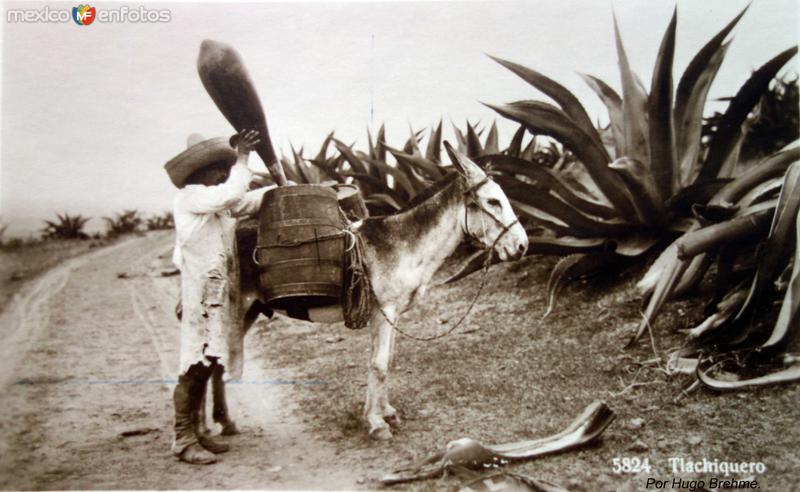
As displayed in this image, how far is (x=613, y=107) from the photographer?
3096mm

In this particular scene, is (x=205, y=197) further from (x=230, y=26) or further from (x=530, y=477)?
(x=530, y=477)

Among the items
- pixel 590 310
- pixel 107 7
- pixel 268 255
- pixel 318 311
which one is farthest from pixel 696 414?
pixel 107 7

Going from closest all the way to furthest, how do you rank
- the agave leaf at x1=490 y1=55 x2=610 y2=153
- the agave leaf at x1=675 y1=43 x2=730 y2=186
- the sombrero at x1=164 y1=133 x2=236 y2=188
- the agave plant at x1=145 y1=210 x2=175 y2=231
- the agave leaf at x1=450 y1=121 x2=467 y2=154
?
the sombrero at x1=164 y1=133 x2=236 y2=188 < the agave leaf at x1=490 y1=55 x2=610 y2=153 < the agave leaf at x1=675 y1=43 x2=730 y2=186 < the agave leaf at x1=450 y1=121 x2=467 y2=154 < the agave plant at x1=145 y1=210 x2=175 y2=231

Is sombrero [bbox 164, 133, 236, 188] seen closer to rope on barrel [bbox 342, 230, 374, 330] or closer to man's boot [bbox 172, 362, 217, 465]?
rope on barrel [bbox 342, 230, 374, 330]

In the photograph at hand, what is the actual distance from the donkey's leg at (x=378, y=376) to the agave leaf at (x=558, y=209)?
0.76m

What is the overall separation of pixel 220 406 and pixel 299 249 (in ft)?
2.28

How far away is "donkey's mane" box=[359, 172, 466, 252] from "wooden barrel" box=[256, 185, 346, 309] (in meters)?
0.16

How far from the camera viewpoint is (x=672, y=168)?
2.93 metres

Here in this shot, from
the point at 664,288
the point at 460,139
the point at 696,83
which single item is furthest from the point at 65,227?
the point at 696,83

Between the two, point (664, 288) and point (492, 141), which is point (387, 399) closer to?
point (664, 288)

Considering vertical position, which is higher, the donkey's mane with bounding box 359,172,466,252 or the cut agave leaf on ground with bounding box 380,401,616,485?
the donkey's mane with bounding box 359,172,466,252

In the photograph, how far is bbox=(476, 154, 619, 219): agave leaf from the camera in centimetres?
288

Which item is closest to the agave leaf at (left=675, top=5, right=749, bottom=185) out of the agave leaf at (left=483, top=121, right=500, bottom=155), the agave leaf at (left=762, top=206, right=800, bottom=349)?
the agave leaf at (left=762, top=206, right=800, bottom=349)

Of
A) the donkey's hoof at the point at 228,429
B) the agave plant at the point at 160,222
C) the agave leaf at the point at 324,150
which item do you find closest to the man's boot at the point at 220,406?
the donkey's hoof at the point at 228,429
